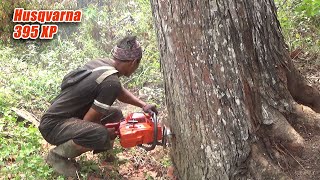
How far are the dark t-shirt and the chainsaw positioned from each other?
23 centimetres

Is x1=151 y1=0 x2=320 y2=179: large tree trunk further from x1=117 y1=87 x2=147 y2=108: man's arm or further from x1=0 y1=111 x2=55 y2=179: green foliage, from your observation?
x1=0 y1=111 x2=55 y2=179: green foliage

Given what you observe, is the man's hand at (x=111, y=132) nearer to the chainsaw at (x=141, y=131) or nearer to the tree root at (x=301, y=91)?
the chainsaw at (x=141, y=131)

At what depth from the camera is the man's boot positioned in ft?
10.7

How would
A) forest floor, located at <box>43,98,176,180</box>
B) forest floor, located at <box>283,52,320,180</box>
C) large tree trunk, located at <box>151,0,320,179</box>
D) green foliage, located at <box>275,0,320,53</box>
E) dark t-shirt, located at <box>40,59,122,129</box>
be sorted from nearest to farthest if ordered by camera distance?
large tree trunk, located at <box>151,0,320,179</box> < forest floor, located at <box>283,52,320,180</box> < dark t-shirt, located at <box>40,59,122,129</box> < forest floor, located at <box>43,98,176,180</box> < green foliage, located at <box>275,0,320,53</box>

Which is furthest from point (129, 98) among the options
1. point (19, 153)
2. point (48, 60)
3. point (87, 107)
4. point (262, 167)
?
point (48, 60)

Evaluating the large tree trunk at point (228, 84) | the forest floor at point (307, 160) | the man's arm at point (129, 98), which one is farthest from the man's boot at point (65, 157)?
the forest floor at point (307, 160)

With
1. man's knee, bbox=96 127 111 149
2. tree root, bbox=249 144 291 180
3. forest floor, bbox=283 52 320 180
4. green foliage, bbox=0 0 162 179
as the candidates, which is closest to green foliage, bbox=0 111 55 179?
green foliage, bbox=0 0 162 179

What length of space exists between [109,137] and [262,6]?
5.32ft

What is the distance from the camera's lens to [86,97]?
A: 3.19m

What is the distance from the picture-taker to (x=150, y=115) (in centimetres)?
325

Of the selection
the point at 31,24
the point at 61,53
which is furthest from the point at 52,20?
the point at 61,53

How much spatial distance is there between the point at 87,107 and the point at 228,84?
1363 mm

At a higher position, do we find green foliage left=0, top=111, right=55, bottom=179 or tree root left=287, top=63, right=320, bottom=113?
tree root left=287, top=63, right=320, bottom=113

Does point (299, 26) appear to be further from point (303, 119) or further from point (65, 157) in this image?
point (65, 157)
